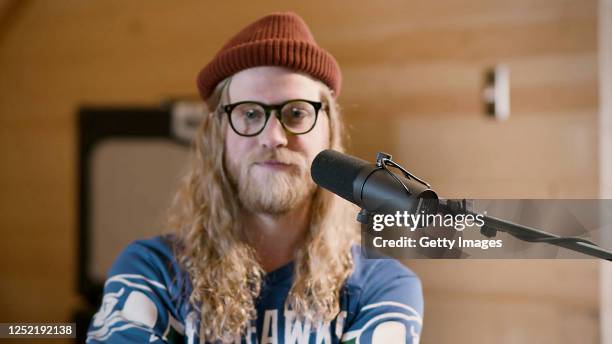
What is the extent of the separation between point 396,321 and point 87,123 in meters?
1.09

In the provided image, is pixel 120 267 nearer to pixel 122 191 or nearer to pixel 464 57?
pixel 122 191

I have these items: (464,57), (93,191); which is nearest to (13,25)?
(93,191)

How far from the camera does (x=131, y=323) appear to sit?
2.47 ft

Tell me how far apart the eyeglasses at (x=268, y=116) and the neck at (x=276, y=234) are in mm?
149

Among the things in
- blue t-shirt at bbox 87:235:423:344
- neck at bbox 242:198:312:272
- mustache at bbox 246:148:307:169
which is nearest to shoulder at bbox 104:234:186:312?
blue t-shirt at bbox 87:235:423:344

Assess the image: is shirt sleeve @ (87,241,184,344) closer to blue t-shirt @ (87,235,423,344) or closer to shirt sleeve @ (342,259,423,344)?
blue t-shirt @ (87,235,423,344)

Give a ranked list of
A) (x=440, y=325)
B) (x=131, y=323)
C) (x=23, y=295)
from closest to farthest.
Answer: (x=131, y=323) → (x=440, y=325) → (x=23, y=295)

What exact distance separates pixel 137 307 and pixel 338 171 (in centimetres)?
41

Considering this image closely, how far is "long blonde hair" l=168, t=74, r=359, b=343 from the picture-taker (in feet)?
2.60

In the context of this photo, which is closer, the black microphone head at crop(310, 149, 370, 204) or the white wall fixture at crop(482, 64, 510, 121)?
the black microphone head at crop(310, 149, 370, 204)

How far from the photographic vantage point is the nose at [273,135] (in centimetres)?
75

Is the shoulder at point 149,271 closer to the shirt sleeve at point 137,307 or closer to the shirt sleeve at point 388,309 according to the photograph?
the shirt sleeve at point 137,307

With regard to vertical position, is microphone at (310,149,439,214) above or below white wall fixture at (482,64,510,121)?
below

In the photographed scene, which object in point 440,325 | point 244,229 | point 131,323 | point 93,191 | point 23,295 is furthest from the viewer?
point 93,191
